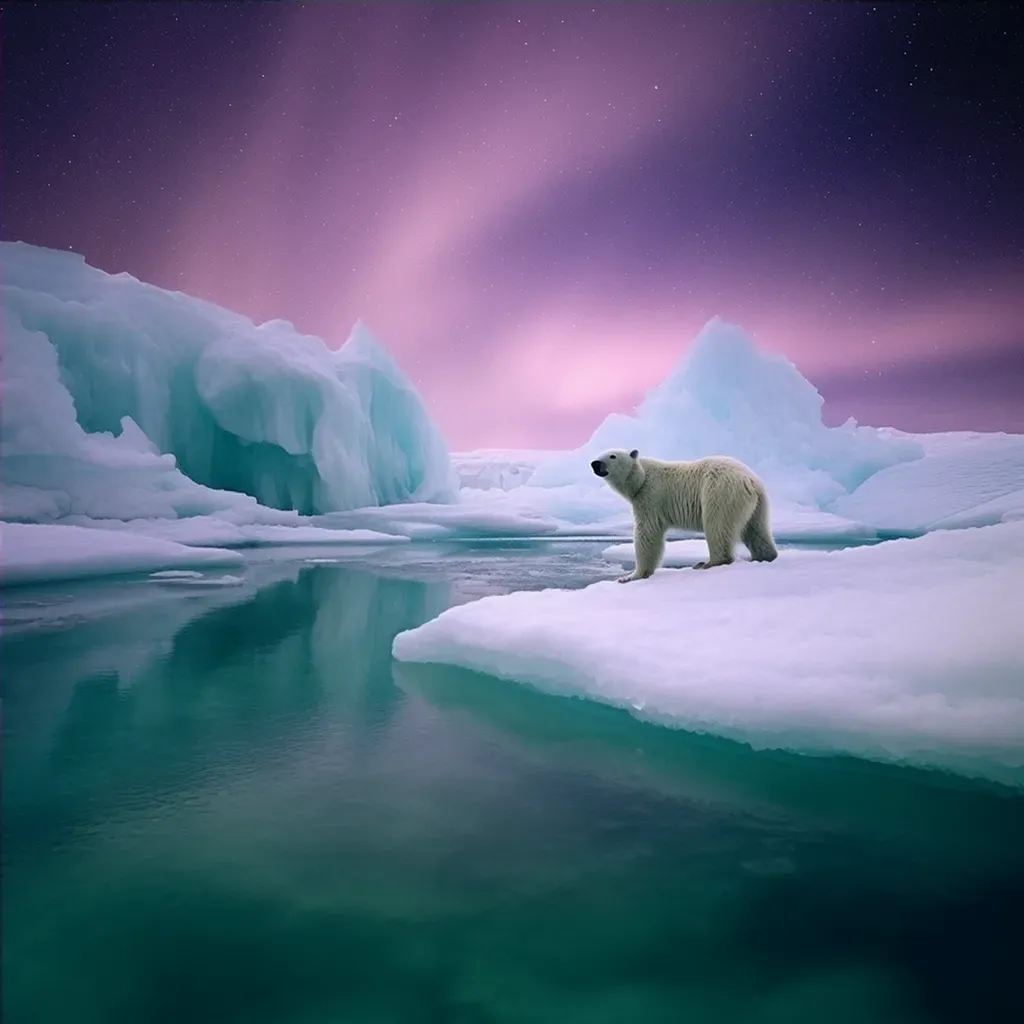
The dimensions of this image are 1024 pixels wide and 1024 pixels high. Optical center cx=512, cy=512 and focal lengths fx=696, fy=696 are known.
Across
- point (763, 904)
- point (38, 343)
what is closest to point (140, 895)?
point (763, 904)

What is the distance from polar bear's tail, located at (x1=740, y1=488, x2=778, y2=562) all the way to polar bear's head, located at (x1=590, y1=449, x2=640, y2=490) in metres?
0.91

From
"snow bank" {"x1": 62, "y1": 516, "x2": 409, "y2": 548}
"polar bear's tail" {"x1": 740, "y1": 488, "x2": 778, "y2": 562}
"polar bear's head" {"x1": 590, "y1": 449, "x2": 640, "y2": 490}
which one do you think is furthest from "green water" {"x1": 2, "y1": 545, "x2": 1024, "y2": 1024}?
"snow bank" {"x1": 62, "y1": 516, "x2": 409, "y2": 548}

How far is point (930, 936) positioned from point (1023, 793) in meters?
1.16

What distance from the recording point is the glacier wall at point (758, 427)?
27672mm

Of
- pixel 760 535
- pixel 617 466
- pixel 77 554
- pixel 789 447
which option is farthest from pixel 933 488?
pixel 77 554

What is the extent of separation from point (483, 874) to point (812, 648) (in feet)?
6.19

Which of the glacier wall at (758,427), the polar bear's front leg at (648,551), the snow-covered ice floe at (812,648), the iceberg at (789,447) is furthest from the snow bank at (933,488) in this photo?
the snow-covered ice floe at (812,648)

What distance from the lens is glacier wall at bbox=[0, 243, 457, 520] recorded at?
14766 millimetres

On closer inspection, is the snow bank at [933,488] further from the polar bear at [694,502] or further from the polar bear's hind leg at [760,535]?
the polar bear at [694,502]

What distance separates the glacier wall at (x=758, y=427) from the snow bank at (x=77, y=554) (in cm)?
1938

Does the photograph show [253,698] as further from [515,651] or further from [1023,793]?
[1023,793]

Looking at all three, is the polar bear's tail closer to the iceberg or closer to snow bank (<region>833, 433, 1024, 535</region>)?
the iceberg

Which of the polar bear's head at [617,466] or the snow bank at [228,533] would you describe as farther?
the snow bank at [228,533]

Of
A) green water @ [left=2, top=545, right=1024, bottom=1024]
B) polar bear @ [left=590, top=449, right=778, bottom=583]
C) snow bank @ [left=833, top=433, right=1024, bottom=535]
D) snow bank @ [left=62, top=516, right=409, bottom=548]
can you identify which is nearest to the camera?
green water @ [left=2, top=545, right=1024, bottom=1024]
